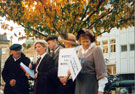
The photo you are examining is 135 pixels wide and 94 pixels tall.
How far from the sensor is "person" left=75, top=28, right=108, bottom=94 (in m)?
3.88

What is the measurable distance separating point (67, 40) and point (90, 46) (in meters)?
0.77

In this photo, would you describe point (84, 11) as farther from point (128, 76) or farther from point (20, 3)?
point (128, 76)

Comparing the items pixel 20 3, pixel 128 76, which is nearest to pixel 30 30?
pixel 20 3

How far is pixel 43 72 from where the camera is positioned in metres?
5.43

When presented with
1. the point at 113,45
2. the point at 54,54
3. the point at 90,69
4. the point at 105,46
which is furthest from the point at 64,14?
the point at 105,46

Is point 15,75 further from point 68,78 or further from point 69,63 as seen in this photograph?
point 69,63

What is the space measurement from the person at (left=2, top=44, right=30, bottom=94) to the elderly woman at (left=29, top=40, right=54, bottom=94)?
0.88m

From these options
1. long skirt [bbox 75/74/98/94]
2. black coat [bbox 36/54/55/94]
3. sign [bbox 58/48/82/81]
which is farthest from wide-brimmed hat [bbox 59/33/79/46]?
long skirt [bbox 75/74/98/94]

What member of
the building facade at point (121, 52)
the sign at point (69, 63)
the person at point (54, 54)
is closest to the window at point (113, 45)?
the building facade at point (121, 52)

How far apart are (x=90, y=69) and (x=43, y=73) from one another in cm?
161

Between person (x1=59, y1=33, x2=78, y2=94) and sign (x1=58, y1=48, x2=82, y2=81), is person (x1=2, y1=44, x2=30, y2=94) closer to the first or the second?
person (x1=59, y1=33, x2=78, y2=94)

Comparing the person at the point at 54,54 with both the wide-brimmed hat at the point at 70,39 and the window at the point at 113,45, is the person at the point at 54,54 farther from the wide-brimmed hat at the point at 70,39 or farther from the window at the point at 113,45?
the window at the point at 113,45

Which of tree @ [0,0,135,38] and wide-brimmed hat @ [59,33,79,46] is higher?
tree @ [0,0,135,38]

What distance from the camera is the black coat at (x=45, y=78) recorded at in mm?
5391
